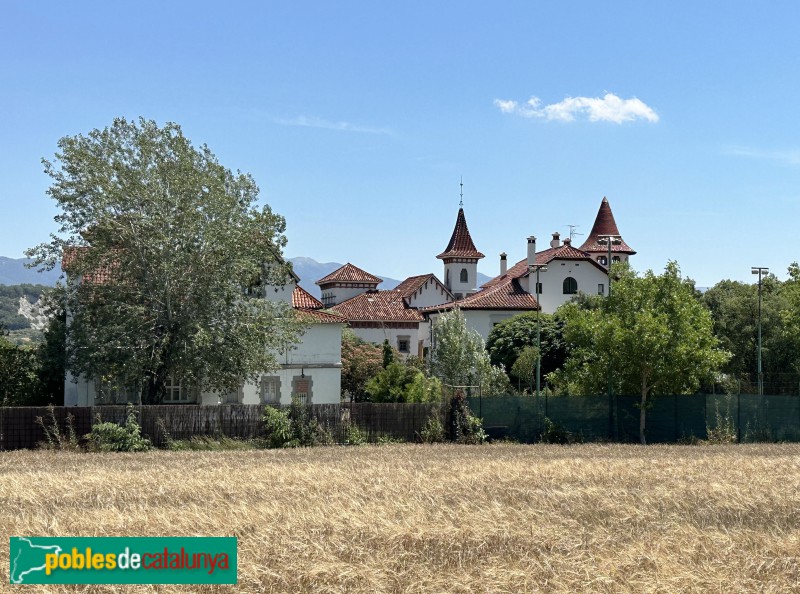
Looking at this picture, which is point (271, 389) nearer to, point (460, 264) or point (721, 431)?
point (721, 431)

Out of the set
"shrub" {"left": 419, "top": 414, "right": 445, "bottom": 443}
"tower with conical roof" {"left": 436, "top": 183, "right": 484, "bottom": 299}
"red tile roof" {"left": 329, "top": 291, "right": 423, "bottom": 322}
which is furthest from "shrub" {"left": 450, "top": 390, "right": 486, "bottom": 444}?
"tower with conical roof" {"left": 436, "top": 183, "right": 484, "bottom": 299}

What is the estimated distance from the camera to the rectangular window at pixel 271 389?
176 ft

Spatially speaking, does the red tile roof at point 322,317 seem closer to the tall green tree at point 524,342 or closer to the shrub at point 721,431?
the shrub at point 721,431

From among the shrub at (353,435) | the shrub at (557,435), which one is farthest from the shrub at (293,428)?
the shrub at (557,435)

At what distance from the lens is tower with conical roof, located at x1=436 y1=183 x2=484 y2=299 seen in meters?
134

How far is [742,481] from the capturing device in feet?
89.7

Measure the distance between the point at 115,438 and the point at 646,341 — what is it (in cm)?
2211

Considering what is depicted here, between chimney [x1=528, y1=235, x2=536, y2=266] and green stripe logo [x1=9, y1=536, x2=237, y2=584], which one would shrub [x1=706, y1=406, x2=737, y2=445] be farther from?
chimney [x1=528, y1=235, x2=536, y2=266]

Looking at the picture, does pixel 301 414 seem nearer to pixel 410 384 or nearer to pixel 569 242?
pixel 410 384

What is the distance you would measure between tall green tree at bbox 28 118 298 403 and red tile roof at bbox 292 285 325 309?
12984 mm

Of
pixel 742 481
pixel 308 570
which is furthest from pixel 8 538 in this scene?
pixel 742 481

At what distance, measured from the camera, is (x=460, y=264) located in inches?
5295

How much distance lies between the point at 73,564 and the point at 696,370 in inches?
1378

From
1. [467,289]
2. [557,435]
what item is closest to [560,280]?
[467,289]
